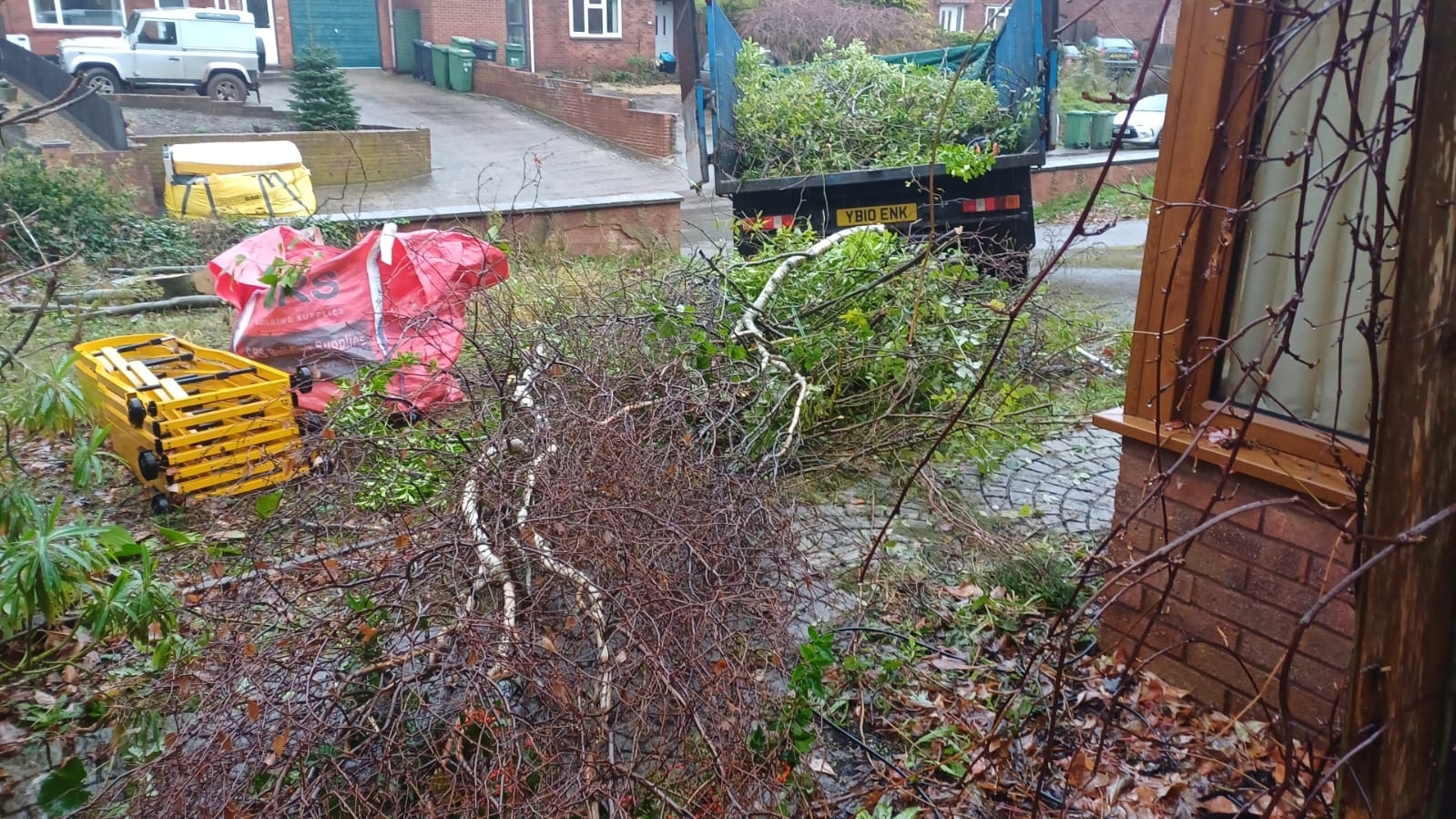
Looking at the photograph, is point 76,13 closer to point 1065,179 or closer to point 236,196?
point 236,196

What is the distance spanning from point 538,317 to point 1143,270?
320 cm

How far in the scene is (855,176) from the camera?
306 inches

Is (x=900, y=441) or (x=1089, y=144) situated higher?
(x=1089, y=144)

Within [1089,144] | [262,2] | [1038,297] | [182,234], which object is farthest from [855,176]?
[262,2]

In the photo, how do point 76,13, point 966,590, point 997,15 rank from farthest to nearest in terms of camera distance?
point 76,13 → point 997,15 → point 966,590

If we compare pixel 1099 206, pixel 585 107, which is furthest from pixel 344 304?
pixel 585 107

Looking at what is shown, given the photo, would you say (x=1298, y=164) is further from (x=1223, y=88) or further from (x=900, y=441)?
Result: (x=900, y=441)

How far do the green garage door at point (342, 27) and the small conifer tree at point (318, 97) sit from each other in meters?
8.02

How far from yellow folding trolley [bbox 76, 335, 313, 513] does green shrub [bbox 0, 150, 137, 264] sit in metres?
5.94

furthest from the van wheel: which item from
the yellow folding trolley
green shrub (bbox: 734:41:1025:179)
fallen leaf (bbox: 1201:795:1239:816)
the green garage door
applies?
fallen leaf (bbox: 1201:795:1239:816)

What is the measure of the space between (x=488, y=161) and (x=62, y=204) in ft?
28.5

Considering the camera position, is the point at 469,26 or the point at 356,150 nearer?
the point at 356,150

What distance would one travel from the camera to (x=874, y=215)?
26.3ft

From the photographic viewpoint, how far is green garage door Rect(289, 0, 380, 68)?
26.0 metres
